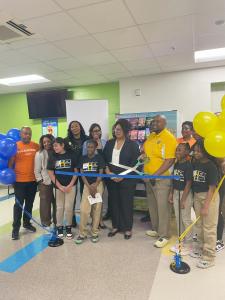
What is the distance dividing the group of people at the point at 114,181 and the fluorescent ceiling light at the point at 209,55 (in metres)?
1.84

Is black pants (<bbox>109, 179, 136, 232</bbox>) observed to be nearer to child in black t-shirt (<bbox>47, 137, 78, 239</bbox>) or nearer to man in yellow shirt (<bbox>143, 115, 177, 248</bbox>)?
man in yellow shirt (<bbox>143, 115, 177, 248</bbox>)

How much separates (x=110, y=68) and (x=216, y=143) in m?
3.49

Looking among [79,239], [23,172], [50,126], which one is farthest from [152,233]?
[50,126]

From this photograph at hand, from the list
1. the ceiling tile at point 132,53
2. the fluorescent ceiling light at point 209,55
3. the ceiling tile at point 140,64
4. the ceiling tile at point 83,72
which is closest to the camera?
the ceiling tile at point 132,53

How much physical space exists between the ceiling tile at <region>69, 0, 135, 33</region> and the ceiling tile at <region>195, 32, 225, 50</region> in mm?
1262

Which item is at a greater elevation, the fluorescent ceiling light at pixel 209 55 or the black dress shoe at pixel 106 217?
the fluorescent ceiling light at pixel 209 55

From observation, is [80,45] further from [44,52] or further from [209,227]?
[209,227]

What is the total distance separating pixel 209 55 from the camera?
15.4 ft

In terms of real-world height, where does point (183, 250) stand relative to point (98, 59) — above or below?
below

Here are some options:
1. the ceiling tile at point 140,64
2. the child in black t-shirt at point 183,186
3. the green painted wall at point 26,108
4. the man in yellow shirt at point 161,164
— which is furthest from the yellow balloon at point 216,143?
the green painted wall at point 26,108

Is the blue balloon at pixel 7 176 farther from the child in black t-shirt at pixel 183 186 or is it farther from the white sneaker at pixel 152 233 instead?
the child in black t-shirt at pixel 183 186

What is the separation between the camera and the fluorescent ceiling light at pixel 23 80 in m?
5.74

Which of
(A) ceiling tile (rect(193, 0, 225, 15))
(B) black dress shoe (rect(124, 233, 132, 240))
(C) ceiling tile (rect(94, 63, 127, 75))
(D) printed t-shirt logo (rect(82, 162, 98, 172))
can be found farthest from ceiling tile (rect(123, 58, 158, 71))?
(B) black dress shoe (rect(124, 233, 132, 240))

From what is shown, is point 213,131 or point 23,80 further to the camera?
point 23,80
